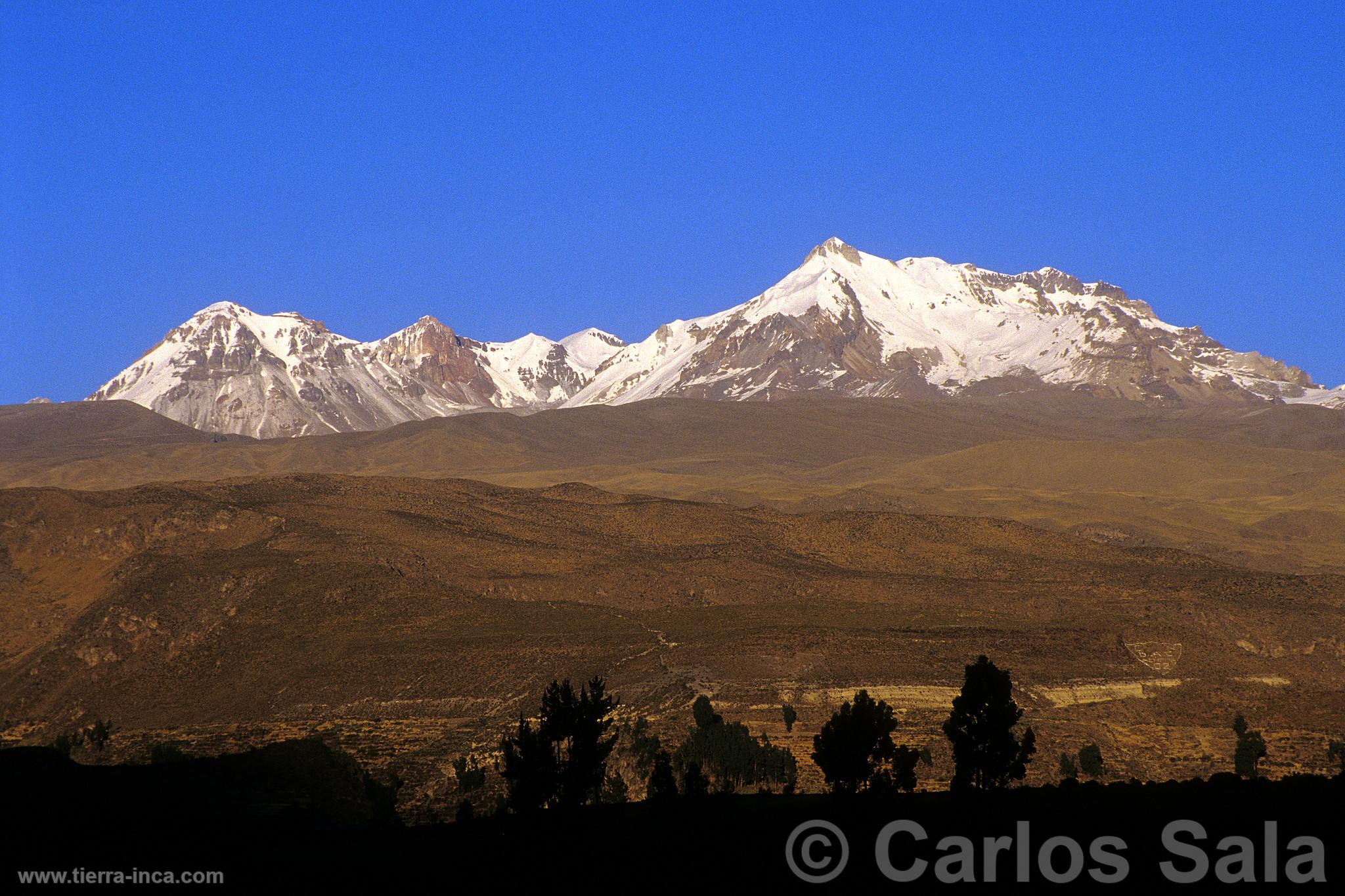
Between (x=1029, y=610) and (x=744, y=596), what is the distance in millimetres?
11891

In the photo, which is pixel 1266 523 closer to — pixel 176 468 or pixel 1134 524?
pixel 1134 524

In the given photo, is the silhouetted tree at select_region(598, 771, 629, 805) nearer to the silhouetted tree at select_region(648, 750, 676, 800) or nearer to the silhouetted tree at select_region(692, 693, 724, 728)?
the silhouetted tree at select_region(648, 750, 676, 800)

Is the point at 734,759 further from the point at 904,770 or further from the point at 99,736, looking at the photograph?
the point at 99,736

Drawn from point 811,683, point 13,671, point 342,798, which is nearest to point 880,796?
point 342,798

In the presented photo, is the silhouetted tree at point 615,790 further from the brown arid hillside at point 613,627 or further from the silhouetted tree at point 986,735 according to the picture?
the silhouetted tree at point 986,735

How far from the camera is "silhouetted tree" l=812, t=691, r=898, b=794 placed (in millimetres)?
33406

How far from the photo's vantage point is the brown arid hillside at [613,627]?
46.8 metres

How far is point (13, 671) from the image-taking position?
190ft

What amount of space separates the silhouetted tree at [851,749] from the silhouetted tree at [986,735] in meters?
1.67

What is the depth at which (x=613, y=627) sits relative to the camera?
194ft

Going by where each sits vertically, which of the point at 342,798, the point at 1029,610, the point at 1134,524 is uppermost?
the point at 1134,524

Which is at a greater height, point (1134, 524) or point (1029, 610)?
point (1134, 524)

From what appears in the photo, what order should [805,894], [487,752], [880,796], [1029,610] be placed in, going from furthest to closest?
[1029,610] → [487,752] → [880,796] → [805,894]

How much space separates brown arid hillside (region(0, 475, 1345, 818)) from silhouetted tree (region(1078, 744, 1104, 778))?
94 centimetres
